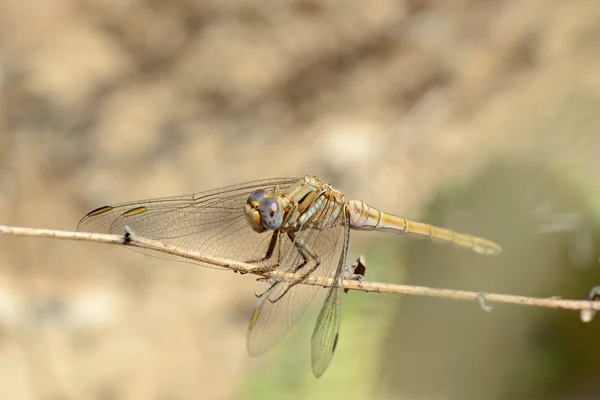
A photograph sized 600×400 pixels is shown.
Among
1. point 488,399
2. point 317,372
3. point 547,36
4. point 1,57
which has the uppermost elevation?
point 547,36

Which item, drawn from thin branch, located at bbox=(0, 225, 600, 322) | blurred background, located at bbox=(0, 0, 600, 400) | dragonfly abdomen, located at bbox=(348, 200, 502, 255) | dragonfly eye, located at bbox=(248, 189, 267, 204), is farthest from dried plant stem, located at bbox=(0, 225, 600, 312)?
blurred background, located at bbox=(0, 0, 600, 400)

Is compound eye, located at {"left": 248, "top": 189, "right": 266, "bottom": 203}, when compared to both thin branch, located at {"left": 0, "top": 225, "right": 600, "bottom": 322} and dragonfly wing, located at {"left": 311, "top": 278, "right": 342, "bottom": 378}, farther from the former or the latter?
dragonfly wing, located at {"left": 311, "top": 278, "right": 342, "bottom": 378}

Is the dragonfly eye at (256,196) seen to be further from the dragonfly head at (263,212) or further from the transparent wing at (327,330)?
the transparent wing at (327,330)

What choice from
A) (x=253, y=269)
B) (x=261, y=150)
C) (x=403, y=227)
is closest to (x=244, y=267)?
(x=253, y=269)

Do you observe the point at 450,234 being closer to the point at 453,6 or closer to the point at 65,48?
the point at 453,6

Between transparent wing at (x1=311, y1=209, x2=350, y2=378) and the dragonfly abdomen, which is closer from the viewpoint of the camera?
transparent wing at (x1=311, y1=209, x2=350, y2=378)

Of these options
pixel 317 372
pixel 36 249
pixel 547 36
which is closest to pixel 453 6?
pixel 547 36

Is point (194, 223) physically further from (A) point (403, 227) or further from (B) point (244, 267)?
(A) point (403, 227)
